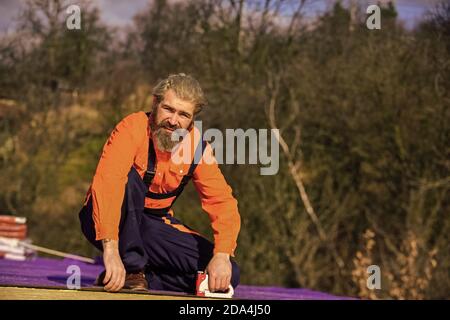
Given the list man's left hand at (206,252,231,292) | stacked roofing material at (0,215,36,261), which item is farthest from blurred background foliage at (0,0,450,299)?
man's left hand at (206,252,231,292)

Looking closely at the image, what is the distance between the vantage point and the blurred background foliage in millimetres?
12070

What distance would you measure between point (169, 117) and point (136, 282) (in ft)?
2.54

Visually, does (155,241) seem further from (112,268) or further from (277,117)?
(277,117)

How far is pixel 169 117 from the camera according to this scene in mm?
3947

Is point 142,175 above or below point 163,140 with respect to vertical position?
below

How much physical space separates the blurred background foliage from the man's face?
7.48 m

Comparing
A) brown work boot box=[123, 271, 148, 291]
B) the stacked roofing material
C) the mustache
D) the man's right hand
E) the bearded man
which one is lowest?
the stacked roofing material

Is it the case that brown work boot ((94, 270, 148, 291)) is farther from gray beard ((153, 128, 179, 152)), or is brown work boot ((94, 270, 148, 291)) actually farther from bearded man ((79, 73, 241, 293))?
gray beard ((153, 128, 179, 152))

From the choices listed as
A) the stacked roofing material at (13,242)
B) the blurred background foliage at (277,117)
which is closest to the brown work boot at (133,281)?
the stacked roofing material at (13,242)

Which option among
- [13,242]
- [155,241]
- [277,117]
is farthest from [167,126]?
[277,117]

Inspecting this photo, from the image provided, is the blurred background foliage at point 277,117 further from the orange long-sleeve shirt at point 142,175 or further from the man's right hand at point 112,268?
the man's right hand at point 112,268

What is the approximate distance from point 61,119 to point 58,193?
116 cm
